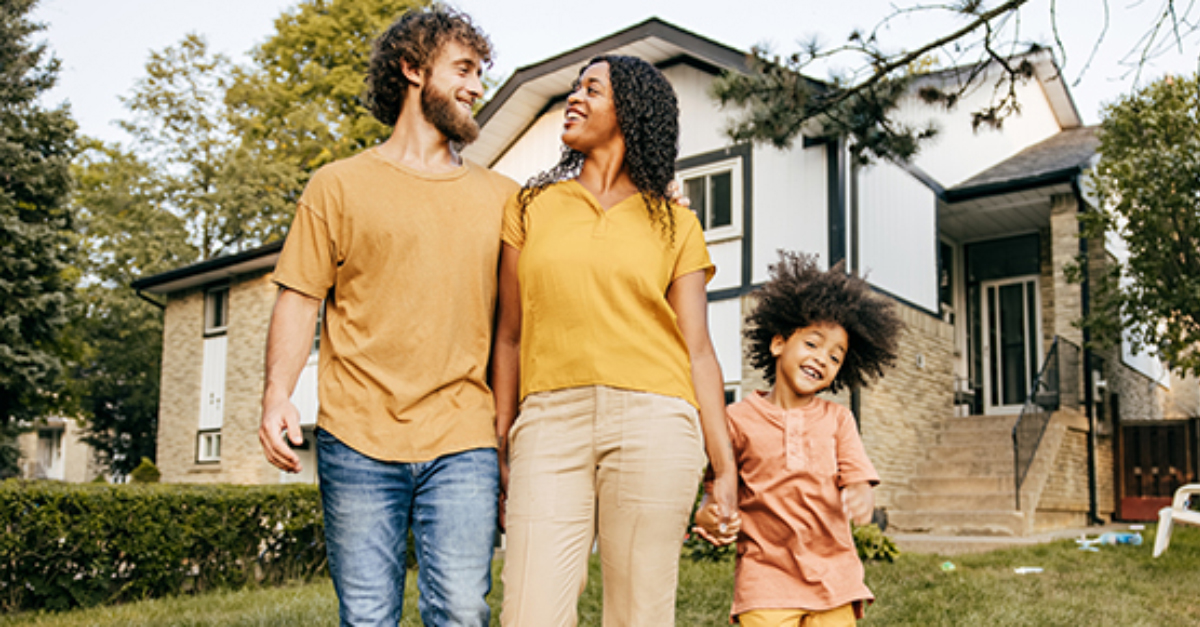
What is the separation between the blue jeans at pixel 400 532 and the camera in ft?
8.49

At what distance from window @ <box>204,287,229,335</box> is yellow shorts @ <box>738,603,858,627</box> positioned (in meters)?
21.4

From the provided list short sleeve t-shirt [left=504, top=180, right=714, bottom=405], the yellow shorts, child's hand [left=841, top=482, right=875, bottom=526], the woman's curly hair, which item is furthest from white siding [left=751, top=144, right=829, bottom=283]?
short sleeve t-shirt [left=504, top=180, right=714, bottom=405]

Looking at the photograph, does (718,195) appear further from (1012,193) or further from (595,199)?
(595,199)

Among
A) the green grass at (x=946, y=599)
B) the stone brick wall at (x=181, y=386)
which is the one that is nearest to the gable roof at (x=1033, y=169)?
the green grass at (x=946, y=599)

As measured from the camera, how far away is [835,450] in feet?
11.9

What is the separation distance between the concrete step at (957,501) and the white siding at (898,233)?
2.76m

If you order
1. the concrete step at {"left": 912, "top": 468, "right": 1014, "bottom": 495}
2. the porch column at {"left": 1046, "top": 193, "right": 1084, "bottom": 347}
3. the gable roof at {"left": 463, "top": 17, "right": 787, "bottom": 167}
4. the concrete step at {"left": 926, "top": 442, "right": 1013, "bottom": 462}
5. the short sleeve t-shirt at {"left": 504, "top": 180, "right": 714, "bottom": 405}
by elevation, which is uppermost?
the gable roof at {"left": 463, "top": 17, "right": 787, "bottom": 167}

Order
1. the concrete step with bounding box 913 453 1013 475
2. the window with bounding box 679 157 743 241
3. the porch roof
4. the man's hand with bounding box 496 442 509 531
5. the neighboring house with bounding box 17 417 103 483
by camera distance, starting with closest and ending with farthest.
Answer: the man's hand with bounding box 496 442 509 531, the concrete step with bounding box 913 453 1013 475, the window with bounding box 679 157 743 241, the porch roof, the neighboring house with bounding box 17 417 103 483

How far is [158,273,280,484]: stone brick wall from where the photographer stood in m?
22.0

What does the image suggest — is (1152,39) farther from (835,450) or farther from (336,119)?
(336,119)

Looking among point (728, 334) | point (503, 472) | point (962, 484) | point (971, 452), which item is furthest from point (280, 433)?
point (971, 452)

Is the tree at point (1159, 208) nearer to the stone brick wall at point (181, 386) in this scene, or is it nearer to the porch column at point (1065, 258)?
the porch column at point (1065, 258)

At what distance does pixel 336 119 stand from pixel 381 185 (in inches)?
1056

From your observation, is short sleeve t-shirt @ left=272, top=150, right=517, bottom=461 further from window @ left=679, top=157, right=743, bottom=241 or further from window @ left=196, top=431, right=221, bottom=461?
window @ left=196, top=431, right=221, bottom=461
